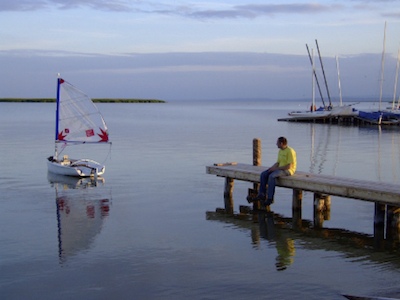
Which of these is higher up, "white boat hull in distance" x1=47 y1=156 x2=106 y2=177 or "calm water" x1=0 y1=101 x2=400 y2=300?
"white boat hull in distance" x1=47 y1=156 x2=106 y2=177

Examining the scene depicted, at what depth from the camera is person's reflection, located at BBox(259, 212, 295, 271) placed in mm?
10750

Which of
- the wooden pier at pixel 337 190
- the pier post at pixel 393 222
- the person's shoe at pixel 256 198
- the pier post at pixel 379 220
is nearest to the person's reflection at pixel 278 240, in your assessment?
the person's shoe at pixel 256 198

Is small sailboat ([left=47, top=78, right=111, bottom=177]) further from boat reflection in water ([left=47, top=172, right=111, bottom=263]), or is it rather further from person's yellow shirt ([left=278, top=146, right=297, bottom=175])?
person's yellow shirt ([left=278, top=146, right=297, bottom=175])

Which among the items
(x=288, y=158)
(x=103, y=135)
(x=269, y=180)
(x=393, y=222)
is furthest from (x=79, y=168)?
(x=393, y=222)

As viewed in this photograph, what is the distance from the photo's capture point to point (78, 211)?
15680 millimetres

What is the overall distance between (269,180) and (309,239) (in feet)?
8.68

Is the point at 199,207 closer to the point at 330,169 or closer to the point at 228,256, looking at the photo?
the point at 228,256

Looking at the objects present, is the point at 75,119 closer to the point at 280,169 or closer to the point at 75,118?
the point at 75,118

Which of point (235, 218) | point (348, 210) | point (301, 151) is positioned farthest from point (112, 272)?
point (301, 151)

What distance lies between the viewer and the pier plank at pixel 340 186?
12.0m

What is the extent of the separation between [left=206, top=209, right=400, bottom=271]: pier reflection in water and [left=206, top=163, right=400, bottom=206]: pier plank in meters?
1.11

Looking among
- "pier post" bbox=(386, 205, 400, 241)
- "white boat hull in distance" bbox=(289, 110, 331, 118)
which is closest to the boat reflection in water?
"pier post" bbox=(386, 205, 400, 241)

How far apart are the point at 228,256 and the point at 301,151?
25.7 metres

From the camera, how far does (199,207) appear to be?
1634 cm
